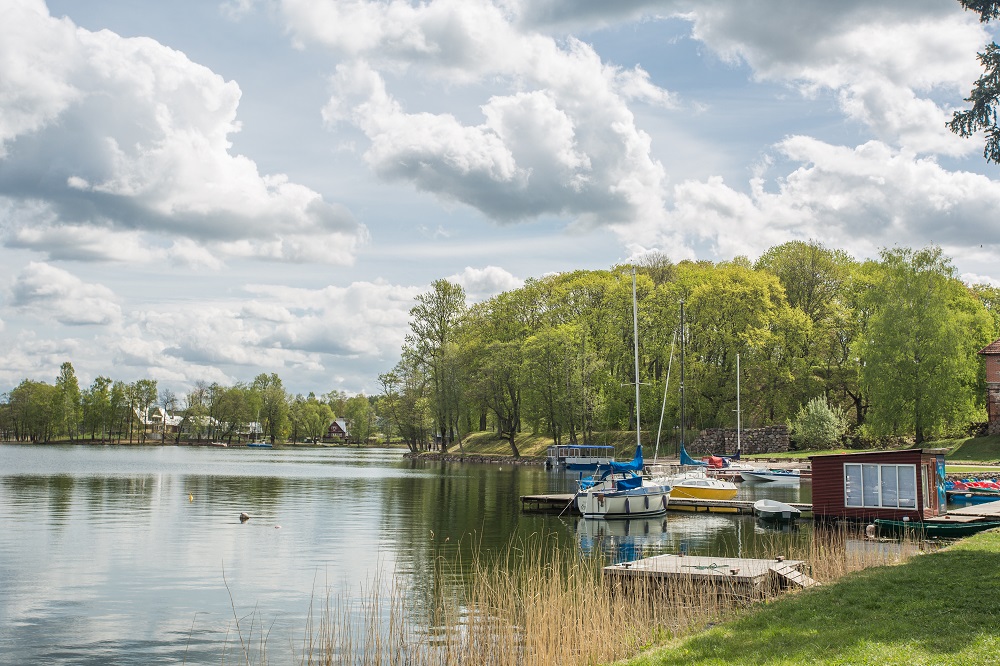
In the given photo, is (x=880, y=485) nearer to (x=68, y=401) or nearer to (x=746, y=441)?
(x=746, y=441)

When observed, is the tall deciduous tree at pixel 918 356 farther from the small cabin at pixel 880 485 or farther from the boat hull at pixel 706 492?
the small cabin at pixel 880 485

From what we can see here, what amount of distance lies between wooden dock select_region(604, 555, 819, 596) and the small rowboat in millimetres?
15374

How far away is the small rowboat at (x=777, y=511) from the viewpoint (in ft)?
112

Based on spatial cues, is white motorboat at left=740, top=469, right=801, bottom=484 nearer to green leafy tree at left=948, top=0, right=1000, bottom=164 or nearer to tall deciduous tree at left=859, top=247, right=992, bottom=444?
tall deciduous tree at left=859, top=247, right=992, bottom=444

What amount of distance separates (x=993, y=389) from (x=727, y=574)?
53.7 metres

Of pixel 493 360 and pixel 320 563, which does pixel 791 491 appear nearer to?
pixel 320 563

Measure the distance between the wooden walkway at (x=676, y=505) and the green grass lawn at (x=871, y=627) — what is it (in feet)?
75.8

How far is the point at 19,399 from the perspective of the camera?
158750mm

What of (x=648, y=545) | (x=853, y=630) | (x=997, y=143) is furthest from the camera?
(x=648, y=545)

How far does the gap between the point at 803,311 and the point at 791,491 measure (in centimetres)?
3627


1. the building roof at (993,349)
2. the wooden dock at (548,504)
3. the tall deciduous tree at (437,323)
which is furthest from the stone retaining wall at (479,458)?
the wooden dock at (548,504)

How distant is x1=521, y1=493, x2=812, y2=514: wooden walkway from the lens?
39.1m

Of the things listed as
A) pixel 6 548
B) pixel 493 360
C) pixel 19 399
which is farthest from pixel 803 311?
pixel 19 399

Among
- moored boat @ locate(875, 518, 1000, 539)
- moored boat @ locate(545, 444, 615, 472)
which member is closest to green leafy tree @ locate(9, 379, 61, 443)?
moored boat @ locate(545, 444, 615, 472)
